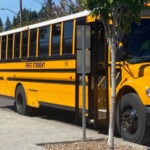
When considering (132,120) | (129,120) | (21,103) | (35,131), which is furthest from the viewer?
(21,103)

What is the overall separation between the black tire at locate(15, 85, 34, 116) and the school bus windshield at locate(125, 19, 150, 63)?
18.6ft

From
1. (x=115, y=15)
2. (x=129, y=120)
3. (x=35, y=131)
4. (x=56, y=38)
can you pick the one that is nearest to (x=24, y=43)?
(x=56, y=38)

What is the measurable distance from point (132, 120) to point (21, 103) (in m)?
6.42

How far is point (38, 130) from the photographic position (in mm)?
11992

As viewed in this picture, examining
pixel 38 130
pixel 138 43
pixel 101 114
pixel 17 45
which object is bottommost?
pixel 38 130

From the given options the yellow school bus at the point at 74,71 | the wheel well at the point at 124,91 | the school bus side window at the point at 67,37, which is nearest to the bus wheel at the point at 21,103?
the yellow school bus at the point at 74,71

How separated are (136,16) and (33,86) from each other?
6657 millimetres

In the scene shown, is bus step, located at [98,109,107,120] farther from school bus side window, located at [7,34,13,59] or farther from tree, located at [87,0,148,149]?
school bus side window, located at [7,34,13,59]

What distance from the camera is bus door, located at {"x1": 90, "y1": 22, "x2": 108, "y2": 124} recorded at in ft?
36.5

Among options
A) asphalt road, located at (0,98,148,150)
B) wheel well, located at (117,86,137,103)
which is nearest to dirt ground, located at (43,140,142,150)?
asphalt road, located at (0,98,148,150)

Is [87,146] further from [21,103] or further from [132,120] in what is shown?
[21,103]

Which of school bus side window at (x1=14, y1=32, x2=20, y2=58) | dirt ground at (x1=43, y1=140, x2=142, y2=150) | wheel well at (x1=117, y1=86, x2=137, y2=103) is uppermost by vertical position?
school bus side window at (x1=14, y1=32, x2=20, y2=58)

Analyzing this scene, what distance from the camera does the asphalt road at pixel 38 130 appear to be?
33.0 feet

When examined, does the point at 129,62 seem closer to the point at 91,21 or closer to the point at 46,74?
the point at 91,21
